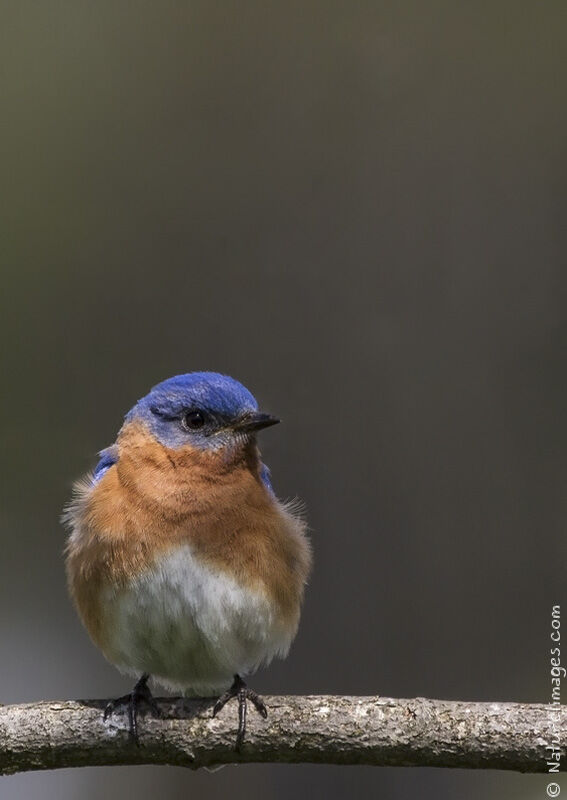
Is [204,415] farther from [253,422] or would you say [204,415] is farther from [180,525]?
[180,525]

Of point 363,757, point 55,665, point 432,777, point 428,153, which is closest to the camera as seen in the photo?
point 363,757

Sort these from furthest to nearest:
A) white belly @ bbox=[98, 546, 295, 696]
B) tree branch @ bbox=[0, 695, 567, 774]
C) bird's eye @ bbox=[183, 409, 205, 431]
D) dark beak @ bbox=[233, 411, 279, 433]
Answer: bird's eye @ bbox=[183, 409, 205, 431], dark beak @ bbox=[233, 411, 279, 433], white belly @ bbox=[98, 546, 295, 696], tree branch @ bbox=[0, 695, 567, 774]

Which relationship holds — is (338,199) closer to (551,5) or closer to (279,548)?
(551,5)

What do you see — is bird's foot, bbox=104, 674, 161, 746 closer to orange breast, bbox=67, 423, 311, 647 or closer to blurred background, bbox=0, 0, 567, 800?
orange breast, bbox=67, 423, 311, 647

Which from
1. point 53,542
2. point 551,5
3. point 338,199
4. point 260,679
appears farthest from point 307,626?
point 551,5

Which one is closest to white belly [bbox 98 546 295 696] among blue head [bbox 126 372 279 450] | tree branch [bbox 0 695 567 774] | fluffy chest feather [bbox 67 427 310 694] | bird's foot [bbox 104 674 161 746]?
fluffy chest feather [bbox 67 427 310 694]
